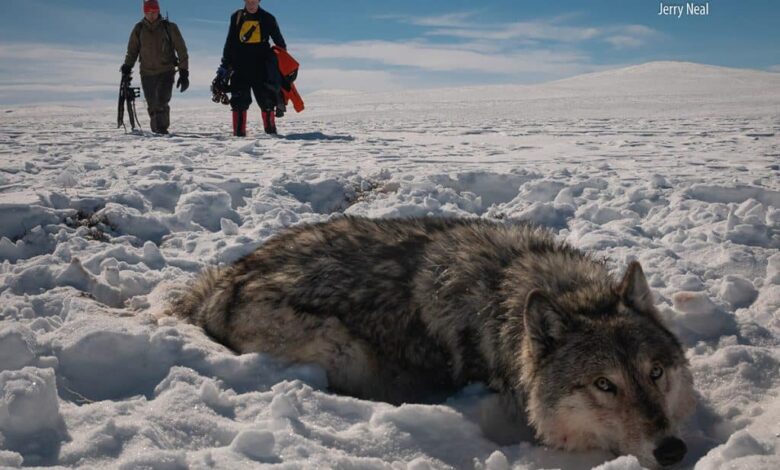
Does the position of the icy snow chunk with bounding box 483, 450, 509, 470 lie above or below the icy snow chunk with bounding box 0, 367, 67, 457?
below

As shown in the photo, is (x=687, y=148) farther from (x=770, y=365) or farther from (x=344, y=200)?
(x=770, y=365)

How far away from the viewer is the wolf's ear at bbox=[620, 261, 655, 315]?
3.64 meters

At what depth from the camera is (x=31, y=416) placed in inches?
112

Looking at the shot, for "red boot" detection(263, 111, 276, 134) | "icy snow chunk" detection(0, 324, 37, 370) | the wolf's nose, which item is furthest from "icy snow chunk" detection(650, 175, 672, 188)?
"red boot" detection(263, 111, 276, 134)

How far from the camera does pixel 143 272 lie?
582 cm

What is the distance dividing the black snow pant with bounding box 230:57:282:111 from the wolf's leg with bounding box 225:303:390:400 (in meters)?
12.2

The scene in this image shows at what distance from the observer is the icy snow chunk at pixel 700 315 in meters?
4.50

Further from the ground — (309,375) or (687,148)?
(687,148)

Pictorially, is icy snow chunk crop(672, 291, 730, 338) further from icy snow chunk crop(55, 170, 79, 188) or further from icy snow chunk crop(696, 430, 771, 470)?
icy snow chunk crop(55, 170, 79, 188)

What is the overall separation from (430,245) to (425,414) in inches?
51.9

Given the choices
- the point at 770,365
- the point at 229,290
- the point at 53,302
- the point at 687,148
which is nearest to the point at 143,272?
the point at 53,302

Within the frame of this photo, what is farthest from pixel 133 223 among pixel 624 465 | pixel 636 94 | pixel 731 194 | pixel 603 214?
pixel 636 94

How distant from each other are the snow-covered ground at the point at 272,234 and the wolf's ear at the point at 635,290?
0.67 m

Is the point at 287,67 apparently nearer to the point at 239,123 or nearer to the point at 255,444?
the point at 239,123
